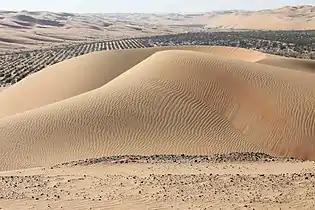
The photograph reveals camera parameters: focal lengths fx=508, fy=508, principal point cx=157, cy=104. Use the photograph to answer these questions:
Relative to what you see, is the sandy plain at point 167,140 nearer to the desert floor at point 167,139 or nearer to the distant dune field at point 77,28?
Result: the desert floor at point 167,139

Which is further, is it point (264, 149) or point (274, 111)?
point (274, 111)

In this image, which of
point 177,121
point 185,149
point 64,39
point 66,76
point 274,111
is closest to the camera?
point 185,149

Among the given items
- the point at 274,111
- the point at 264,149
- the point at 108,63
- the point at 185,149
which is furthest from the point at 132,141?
the point at 108,63

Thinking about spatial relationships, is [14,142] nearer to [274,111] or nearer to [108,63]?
[274,111]

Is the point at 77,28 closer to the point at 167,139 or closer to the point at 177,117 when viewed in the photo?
the point at 177,117

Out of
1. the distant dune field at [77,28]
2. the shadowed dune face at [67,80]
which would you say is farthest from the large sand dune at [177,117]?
the distant dune field at [77,28]
